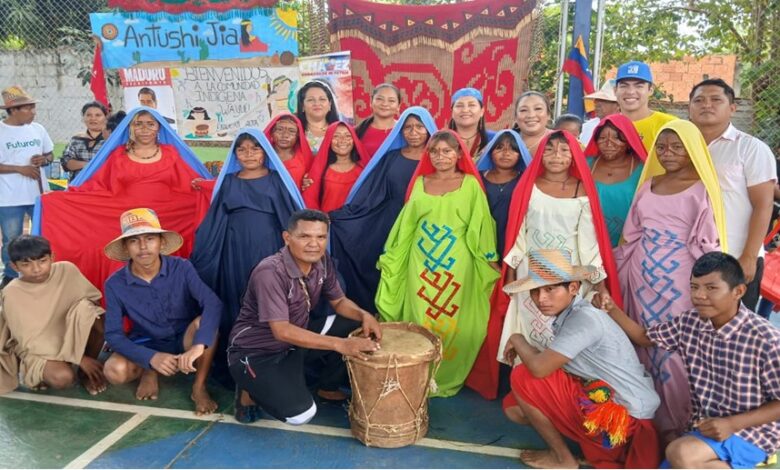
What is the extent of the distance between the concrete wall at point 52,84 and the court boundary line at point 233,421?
24.9 feet

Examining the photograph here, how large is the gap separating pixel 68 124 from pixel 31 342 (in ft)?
25.2

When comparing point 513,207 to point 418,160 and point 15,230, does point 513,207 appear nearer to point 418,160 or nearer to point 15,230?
point 418,160

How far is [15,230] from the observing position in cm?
560

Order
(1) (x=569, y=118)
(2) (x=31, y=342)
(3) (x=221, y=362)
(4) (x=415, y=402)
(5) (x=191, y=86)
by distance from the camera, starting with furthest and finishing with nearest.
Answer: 1. (5) (x=191, y=86)
2. (1) (x=569, y=118)
3. (3) (x=221, y=362)
4. (2) (x=31, y=342)
5. (4) (x=415, y=402)

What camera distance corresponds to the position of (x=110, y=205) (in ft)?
14.8

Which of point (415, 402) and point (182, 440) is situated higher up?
point (415, 402)

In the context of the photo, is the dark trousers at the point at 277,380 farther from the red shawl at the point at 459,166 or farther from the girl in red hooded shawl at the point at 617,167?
the girl in red hooded shawl at the point at 617,167

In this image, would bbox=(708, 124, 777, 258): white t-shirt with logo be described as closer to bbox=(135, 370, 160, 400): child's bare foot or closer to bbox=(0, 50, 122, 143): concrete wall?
bbox=(135, 370, 160, 400): child's bare foot

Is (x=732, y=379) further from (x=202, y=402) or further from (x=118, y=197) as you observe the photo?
(x=118, y=197)

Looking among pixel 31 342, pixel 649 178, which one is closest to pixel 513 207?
pixel 649 178

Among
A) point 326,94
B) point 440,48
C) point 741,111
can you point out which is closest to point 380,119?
point 326,94

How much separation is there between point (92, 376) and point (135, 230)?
103 centimetres

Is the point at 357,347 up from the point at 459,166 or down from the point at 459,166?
down

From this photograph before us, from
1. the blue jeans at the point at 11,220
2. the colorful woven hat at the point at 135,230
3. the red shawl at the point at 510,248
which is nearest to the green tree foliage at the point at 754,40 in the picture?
the red shawl at the point at 510,248
